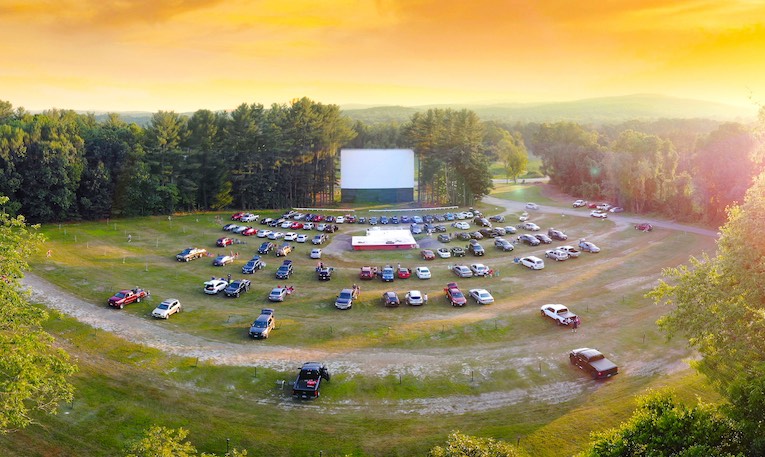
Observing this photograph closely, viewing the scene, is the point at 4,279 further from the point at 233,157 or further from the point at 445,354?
the point at 233,157

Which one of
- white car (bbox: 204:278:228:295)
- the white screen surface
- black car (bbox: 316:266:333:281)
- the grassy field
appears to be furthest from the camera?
the white screen surface

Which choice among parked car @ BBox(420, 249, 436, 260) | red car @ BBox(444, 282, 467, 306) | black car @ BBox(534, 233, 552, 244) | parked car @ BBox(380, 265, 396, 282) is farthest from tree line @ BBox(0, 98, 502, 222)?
red car @ BBox(444, 282, 467, 306)

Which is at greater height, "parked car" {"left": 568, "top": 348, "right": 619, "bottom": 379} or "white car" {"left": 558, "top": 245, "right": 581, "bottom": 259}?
"white car" {"left": 558, "top": 245, "right": 581, "bottom": 259}

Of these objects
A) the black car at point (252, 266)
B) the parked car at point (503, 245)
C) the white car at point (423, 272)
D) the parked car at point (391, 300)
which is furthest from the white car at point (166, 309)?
the parked car at point (503, 245)

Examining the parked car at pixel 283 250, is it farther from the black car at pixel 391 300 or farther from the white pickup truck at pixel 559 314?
the white pickup truck at pixel 559 314

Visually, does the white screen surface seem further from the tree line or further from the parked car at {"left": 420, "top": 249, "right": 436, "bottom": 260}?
the parked car at {"left": 420, "top": 249, "right": 436, "bottom": 260}
